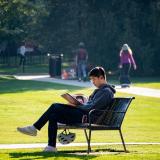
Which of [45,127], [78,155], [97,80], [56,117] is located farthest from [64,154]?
[45,127]

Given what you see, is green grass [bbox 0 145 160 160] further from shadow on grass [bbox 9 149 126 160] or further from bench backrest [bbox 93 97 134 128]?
bench backrest [bbox 93 97 134 128]

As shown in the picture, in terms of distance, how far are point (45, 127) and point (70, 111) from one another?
264 inches

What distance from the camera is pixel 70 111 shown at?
13.7 meters

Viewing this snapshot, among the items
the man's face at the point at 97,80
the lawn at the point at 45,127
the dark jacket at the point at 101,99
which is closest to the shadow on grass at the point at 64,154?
the lawn at the point at 45,127

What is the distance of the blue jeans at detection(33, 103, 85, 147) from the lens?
44.0ft

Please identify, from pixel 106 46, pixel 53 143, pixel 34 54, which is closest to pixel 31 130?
pixel 53 143

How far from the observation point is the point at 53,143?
44.0 ft

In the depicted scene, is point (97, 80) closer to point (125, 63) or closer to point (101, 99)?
point (101, 99)

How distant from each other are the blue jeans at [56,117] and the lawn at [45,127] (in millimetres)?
367

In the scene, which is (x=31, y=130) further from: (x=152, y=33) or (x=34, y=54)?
(x=34, y=54)

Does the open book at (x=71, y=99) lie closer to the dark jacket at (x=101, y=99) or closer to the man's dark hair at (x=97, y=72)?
the dark jacket at (x=101, y=99)

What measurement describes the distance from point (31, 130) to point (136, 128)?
6.92 metres

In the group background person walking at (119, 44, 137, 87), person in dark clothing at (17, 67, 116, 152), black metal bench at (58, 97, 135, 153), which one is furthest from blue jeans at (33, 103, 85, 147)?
background person walking at (119, 44, 137, 87)

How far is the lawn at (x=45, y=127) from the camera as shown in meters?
13.1
